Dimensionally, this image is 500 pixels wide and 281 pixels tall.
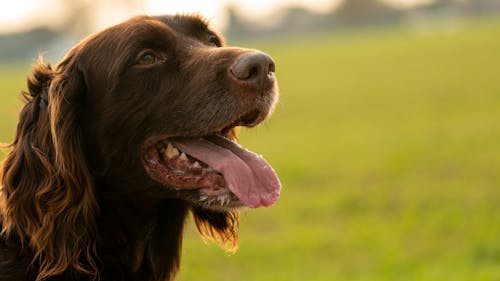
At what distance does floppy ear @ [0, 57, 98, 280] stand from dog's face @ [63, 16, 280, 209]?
0.22 meters

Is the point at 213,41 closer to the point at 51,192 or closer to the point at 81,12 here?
the point at 51,192

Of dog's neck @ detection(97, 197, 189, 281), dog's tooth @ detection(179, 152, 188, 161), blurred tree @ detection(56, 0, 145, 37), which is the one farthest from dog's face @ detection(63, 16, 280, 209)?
blurred tree @ detection(56, 0, 145, 37)

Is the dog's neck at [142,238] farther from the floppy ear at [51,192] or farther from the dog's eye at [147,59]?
the dog's eye at [147,59]

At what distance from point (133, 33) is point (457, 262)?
4.40m

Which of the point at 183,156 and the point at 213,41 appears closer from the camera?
the point at 183,156

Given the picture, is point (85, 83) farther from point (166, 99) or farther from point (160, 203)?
point (160, 203)

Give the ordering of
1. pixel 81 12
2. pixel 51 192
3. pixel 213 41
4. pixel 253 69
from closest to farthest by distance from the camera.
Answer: pixel 51 192 < pixel 253 69 < pixel 213 41 < pixel 81 12

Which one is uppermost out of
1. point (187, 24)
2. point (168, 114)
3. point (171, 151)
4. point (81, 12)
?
point (81, 12)

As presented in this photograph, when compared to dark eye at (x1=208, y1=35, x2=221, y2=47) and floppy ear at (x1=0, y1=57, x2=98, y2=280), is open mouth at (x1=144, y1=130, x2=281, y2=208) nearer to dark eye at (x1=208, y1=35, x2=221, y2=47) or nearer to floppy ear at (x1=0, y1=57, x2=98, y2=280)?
floppy ear at (x1=0, y1=57, x2=98, y2=280)

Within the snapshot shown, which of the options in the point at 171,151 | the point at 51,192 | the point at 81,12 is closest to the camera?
the point at 51,192

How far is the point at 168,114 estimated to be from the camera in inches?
164

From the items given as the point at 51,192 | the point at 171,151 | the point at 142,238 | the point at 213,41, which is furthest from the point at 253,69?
the point at 51,192

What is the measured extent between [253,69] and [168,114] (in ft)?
1.67

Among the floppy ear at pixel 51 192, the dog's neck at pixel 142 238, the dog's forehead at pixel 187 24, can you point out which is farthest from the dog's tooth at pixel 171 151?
the dog's forehead at pixel 187 24
